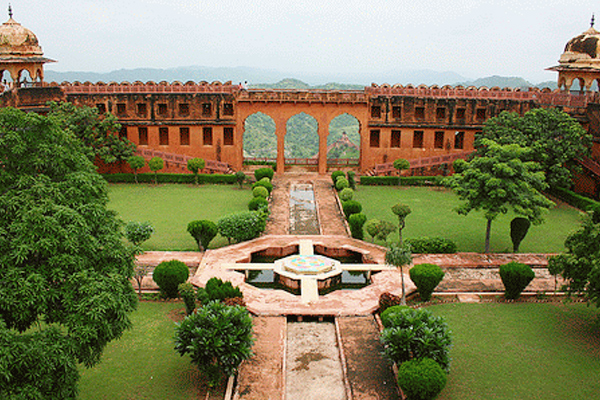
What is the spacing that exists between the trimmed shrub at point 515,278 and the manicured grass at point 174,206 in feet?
35.5

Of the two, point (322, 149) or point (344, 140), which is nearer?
point (322, 149)

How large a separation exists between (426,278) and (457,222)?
9783 mm

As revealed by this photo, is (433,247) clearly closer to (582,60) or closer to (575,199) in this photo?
(575,199)

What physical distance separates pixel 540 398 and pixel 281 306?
7.19m

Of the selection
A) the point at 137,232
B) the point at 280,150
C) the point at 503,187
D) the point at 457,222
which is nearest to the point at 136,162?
the point at 280,150

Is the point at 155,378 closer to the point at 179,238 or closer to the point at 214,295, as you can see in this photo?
the point at 214,295

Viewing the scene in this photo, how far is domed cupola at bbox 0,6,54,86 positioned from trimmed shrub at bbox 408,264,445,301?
29.7m

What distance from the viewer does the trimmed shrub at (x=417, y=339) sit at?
36.6 ft

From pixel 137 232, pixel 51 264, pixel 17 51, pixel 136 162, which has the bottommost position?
pixel 137 232

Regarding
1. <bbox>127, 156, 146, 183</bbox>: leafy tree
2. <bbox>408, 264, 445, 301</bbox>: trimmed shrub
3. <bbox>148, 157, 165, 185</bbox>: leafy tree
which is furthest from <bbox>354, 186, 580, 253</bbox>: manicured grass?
<bbox>127, 156, 146, 183</bbox>: leafy tree

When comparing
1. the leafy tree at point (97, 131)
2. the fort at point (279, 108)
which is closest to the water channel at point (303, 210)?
the fort at point (279, 108)

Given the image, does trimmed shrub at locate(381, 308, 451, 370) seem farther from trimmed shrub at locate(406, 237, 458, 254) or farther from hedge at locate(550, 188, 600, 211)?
hedge at locate(550, 188, 600, 211)

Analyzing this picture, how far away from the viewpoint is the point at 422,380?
10.3m

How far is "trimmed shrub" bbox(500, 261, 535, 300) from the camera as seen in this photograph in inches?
613
